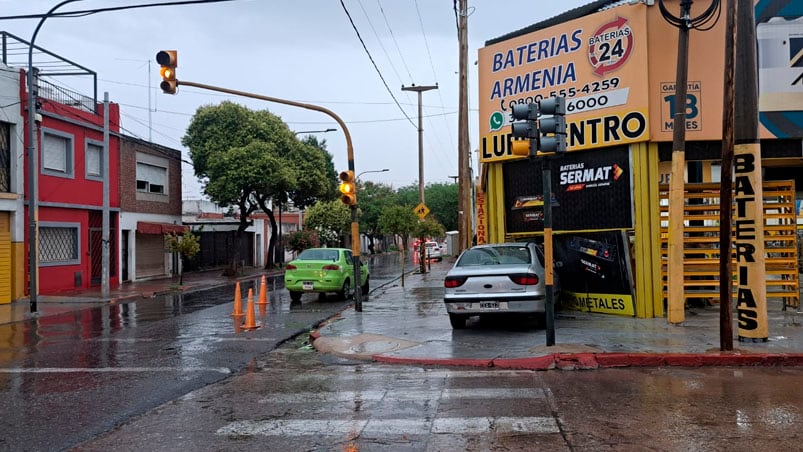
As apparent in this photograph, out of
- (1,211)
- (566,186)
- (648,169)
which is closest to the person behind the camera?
(648,169)

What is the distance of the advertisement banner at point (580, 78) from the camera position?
40.8 ft

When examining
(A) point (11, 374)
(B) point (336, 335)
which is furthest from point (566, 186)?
(A) point (11, 374)

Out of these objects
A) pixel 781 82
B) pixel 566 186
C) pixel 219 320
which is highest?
pixel 781 82

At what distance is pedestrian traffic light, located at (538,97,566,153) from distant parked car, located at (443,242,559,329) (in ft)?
8.17

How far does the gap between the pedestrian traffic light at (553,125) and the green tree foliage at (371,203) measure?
163 feet

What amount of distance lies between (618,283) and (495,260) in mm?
2819

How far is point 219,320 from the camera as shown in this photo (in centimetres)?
1476

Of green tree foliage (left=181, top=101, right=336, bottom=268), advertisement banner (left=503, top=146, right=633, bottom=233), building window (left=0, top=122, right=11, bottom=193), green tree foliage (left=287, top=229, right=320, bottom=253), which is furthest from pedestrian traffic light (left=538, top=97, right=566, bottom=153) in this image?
green tree foliage (left=287, top=229, right=320, bottom=253)

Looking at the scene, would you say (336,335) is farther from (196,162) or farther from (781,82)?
(196,162)

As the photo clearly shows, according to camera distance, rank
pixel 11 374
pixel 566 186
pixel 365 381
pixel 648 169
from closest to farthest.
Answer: pixel 365 381 < pixel 11 374 < pixel 648 169 < pixel 566 186

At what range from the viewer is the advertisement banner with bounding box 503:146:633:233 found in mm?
12820

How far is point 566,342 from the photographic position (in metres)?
9.98

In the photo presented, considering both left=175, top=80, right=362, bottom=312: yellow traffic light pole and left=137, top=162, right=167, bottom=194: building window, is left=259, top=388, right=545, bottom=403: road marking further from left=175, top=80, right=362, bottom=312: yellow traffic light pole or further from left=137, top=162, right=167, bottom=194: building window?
left=137, top=162, right=167, bottom=194: building window

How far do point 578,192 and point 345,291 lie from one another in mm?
8382
